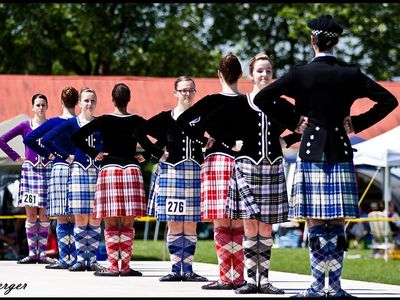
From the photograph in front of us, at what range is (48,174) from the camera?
48.4 ft

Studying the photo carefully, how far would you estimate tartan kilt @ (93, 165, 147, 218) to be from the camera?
12266 mm

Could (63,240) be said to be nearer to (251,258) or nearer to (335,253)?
(251,258)

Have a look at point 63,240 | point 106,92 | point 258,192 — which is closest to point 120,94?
point 63,240

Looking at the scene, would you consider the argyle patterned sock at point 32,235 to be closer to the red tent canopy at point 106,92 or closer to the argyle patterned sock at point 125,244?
the argyle patterned sock at point 125,244

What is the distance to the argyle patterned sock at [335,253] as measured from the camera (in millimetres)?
9141

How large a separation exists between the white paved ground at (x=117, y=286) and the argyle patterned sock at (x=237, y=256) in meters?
0.35

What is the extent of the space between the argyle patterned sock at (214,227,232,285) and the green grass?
4.49 meters

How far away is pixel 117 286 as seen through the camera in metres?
10.9

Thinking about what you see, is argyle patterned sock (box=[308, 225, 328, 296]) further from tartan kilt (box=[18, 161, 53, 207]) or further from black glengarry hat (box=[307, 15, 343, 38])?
tartan kilt (box=[18, 161, 53, 207])

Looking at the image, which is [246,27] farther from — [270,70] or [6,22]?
[270,70]

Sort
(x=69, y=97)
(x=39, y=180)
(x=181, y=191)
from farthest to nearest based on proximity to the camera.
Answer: (x=39, y=180)
(x=69, y=97)
(x=181, y=191)

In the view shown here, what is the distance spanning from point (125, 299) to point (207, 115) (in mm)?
2125

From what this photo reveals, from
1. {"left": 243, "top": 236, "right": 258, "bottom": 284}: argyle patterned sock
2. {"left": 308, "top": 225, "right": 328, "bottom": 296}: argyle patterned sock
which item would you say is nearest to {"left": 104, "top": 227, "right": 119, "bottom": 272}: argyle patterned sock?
{"left": 243, "top": 236, "right": 258, "bottom": 284}: argyle patterned sock

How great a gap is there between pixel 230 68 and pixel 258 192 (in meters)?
1.19
